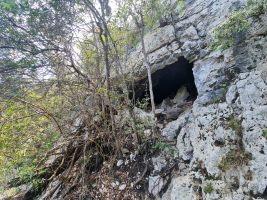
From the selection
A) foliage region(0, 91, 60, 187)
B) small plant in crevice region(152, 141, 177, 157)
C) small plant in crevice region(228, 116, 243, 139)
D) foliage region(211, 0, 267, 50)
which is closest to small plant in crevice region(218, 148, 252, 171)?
small plant in crevice region(228, 116, 243, 139)

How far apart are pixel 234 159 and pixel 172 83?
3228 millimetres

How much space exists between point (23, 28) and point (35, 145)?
2.21 m

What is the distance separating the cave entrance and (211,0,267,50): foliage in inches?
54.6

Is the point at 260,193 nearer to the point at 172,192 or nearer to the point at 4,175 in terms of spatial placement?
the point at 172,192

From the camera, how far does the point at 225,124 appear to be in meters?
3.24

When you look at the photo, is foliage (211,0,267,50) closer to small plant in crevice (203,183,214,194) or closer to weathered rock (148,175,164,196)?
small plant in crevice (203,183,214,194)

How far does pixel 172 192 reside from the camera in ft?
11.2

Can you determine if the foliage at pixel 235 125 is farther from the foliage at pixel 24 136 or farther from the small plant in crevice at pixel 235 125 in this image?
the foliage at pixel 24 136

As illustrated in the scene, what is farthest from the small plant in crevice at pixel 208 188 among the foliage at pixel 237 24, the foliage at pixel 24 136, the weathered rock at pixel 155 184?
the foliage at pixel 24 136

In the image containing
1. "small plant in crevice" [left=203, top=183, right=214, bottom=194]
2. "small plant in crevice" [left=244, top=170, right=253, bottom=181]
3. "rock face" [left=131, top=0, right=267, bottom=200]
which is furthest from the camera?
"small plant in crevice" [left=203, top=183, right=214, bottom=194]

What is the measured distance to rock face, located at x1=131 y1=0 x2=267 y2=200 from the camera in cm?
278

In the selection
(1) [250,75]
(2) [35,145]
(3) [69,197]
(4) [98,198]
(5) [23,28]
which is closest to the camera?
(1) [250,75]

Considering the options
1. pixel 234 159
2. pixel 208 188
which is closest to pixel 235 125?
pixel 234 159

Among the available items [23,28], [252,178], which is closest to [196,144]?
[252,178]
